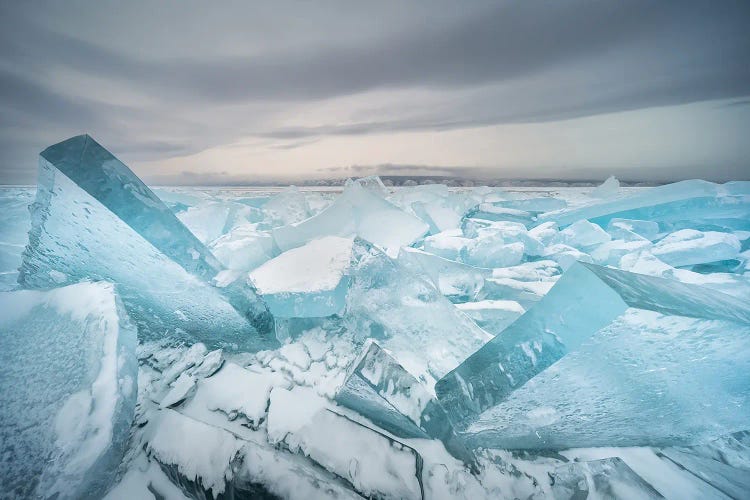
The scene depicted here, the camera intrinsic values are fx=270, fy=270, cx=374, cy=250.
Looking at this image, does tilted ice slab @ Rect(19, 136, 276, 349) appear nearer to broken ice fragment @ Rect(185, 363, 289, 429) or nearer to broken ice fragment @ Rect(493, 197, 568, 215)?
broken ice fragment @ Rect(185, 363, 289, 429)

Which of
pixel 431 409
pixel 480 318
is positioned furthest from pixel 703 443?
pixel 431 409

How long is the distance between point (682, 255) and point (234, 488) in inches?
164

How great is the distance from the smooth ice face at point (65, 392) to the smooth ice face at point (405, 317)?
1.06m

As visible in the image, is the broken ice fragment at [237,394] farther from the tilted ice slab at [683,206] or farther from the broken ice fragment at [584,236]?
the tilted ice slab at [683,206]

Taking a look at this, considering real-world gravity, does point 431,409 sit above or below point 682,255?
below

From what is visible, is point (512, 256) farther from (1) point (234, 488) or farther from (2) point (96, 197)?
(2) point (96, 197)

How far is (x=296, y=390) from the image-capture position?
1210mm

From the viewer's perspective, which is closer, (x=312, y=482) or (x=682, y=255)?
(x=312, y=482)

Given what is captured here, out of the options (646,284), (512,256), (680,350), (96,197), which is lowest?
(512,256)

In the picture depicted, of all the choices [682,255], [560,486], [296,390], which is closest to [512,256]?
[682,255]

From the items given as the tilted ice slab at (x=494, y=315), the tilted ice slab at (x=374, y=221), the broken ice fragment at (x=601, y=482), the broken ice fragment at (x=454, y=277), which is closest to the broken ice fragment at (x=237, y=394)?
the broken ice fragment at (x=601, y=482)

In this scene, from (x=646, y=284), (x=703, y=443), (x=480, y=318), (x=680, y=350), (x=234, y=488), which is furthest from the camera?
(x=480, y=318)

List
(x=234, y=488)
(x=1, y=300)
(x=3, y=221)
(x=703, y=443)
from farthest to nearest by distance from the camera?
(x=3, y=221) < (x=1, y=300) < (x=703, y=443) < (x=234, y=488)

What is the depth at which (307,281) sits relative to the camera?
191 centimetres
